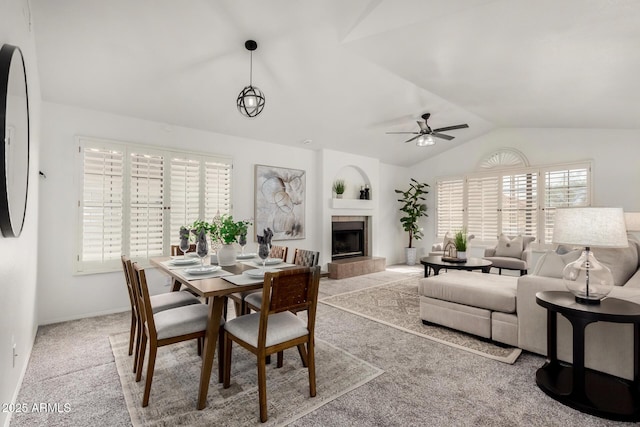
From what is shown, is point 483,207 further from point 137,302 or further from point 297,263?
point 137,302

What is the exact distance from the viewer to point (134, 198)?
13.3ft

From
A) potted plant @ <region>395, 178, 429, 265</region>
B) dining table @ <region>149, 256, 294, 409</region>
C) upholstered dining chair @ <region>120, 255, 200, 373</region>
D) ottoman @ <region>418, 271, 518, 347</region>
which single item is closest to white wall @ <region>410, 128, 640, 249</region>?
potted plant @ <region>395, 178, 429, 265</region>

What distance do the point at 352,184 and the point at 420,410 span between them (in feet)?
18.2

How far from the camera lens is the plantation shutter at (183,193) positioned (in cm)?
436

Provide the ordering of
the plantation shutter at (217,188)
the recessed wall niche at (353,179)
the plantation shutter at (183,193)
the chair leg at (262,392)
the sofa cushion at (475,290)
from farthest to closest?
the recessed wall niche at (353,179), the plantation shutter at (217,188), the plantation shutter at (183,193), the sofa cushion at (475,290), the chair leg at (262,392)

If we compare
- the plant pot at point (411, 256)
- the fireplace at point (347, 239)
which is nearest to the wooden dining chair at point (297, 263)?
the fireplace at point (347, 239)

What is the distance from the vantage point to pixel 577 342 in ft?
6.87

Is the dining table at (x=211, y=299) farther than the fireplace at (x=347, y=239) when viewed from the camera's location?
No

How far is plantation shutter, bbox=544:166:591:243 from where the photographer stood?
576 cm

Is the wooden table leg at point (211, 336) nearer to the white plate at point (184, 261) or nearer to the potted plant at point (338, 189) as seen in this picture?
the white plate at point (184, 261)

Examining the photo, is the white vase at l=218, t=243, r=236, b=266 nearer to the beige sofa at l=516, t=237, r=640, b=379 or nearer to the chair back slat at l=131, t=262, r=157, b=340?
the chair back slat at l=131, t=262, r=157, b=340

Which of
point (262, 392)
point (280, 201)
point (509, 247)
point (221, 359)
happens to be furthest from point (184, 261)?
point (509, 247)

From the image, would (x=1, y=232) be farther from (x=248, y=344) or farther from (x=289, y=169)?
(x=289, y=169)

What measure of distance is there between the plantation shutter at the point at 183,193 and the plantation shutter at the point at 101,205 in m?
0.62
